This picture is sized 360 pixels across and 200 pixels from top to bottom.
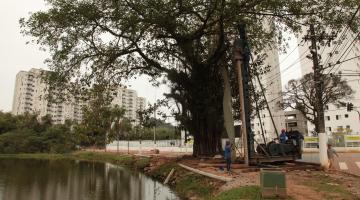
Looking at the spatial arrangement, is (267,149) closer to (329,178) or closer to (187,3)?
(329,178)

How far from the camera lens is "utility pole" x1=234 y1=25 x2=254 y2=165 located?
18656mm

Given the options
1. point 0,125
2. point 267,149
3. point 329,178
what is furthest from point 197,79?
point 0,125

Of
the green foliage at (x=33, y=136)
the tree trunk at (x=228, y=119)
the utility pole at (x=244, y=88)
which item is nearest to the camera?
the utility pole at (x=244, y=88)

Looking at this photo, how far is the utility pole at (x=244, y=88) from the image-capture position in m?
18.7

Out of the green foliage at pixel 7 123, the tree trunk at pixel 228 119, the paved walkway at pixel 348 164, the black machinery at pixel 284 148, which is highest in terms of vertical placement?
the green foliage at pixel 7 123

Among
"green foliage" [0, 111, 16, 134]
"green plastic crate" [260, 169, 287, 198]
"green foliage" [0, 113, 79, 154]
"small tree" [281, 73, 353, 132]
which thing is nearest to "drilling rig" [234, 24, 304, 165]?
"green plastic crate" [260, 169, 287, 198]

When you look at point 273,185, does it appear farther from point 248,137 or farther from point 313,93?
point 313,93

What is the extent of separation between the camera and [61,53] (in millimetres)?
21719

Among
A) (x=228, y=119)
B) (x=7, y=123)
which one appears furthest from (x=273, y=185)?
(x=7, y=123)

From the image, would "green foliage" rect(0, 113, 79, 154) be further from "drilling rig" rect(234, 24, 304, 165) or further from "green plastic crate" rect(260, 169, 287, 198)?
"green plastic crate" rect(260, 169, 287, 198)

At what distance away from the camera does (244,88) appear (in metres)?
19.6

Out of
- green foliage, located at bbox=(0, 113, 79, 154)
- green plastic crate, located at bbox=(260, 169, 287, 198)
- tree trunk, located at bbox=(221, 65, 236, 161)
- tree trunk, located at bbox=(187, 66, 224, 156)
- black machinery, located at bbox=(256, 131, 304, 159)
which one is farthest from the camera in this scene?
green foliage, located at bbox=(0, 113, 79, 154)

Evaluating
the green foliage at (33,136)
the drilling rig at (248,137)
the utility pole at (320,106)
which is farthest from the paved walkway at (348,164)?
the green foliage at (33,136)

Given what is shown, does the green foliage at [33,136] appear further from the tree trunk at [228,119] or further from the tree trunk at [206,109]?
→ the tree trunk at [228,119]
